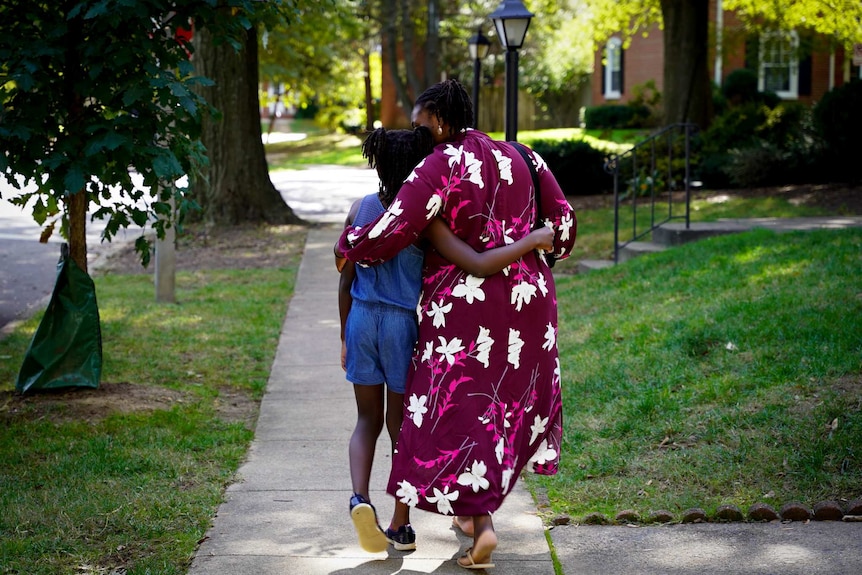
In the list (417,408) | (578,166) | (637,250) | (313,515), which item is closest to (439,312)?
(417,408)

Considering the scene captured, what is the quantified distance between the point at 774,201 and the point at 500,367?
12.8 m

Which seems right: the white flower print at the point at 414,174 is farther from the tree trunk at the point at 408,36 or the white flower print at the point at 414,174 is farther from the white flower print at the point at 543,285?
the tree trunk at the point at 408,36

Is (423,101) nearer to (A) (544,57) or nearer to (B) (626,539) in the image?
(B) (626,539)

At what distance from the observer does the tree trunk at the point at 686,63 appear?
20.2m

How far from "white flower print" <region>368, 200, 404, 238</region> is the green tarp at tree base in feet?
10.5

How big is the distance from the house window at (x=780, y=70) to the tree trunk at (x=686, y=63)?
829 centimetres

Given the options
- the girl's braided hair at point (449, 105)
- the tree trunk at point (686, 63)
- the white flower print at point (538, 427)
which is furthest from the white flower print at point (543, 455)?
the tree trunk at point (686, 63)

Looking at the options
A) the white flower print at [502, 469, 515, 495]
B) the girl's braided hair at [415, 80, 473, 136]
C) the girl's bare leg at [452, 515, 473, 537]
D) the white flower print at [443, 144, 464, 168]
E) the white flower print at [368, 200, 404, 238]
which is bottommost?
the girl's bare leg at [452, 515, 473, 537]

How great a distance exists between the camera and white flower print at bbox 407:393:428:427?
12.7ft

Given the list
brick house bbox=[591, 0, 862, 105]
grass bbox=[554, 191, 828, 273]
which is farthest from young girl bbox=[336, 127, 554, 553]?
brick house bbox=[591, 0, 862, 105]

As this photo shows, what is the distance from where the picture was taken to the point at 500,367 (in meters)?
3.88

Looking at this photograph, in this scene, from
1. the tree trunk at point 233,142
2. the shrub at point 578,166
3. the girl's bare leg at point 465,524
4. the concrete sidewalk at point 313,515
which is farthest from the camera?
the shrub at point 578,166

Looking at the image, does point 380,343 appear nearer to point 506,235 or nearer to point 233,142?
point 506,235

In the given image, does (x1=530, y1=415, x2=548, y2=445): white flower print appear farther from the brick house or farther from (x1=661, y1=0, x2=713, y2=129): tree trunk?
the brick house
